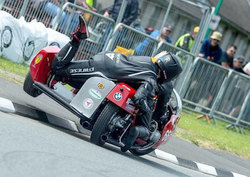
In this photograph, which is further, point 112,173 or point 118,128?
point 118,128

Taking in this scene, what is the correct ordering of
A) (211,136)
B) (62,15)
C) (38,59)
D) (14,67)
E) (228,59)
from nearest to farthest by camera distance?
(38,59)
(14,67)
(211,136)
(62,15)
(228,59)

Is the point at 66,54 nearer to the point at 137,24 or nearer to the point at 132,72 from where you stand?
the point at 132,72

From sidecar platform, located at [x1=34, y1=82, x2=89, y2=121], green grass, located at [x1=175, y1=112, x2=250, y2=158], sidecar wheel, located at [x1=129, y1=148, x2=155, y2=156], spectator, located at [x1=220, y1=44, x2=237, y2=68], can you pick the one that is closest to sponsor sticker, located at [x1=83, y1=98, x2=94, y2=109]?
sidecar platform, located at [x1=34, y1=82, x2=89, y2=121]

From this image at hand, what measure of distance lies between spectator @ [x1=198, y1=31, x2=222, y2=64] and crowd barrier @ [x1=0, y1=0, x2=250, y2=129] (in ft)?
2.64

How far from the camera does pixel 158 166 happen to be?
32.3 feet

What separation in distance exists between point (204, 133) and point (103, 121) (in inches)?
257

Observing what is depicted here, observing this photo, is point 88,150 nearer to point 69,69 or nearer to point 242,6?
point 69,69

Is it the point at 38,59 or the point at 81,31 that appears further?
the point at 38,59

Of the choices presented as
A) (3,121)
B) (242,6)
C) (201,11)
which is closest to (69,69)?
(3,121)

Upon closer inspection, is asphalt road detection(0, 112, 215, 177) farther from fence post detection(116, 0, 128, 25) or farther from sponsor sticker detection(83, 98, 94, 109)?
fence post detection(116, 0, 128, 25)

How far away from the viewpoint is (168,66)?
9508 mm

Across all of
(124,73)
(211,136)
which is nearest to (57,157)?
(124,73)

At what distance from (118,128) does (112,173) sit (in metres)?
1.55

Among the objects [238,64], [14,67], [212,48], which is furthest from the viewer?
[238,64]
